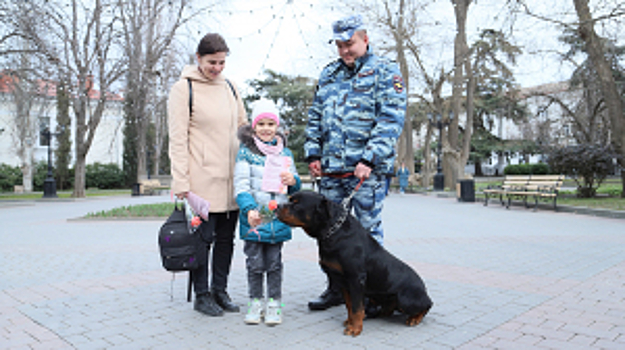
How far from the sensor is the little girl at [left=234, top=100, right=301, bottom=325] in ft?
11.6

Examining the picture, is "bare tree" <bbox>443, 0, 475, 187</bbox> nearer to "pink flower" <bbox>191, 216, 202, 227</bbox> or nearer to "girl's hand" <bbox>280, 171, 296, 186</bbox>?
"girl's hand" <bbox>280, 171, 296, 186</bbox>

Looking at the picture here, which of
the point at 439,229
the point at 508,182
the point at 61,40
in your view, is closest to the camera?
the point at 439,229

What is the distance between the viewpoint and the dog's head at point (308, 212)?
10.2 ft

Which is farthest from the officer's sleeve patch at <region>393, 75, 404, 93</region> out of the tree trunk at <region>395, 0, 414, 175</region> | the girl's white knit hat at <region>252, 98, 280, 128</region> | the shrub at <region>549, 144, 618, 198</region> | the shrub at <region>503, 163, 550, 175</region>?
the shrub at <region>503, 163, 550, 175</region>

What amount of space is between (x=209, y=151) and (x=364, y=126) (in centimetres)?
125

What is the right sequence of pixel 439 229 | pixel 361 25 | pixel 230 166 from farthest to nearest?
pixel 439 229 < pixel 230 166 < pixel 361 25

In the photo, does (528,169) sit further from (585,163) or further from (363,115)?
(363,115)

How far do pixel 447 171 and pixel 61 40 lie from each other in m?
18.7

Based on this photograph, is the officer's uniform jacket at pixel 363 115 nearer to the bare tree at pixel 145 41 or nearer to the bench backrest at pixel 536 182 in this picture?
the bench backrest at pixel 536 182

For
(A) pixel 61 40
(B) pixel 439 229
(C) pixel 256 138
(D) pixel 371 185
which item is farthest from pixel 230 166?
(A) pixel 61 40

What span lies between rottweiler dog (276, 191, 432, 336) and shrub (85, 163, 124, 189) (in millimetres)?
37005

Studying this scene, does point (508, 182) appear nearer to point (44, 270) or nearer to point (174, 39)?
point (44, 270)

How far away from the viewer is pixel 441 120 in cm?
2358

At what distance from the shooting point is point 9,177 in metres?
33.4
